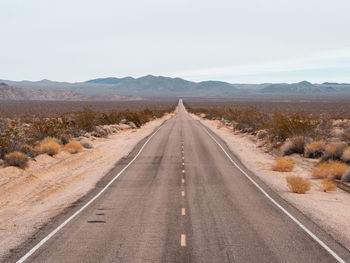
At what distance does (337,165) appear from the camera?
18.1 m

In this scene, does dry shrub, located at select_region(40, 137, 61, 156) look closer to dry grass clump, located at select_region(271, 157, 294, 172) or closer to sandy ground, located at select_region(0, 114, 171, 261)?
sandy ground, located at select_region(0, 114, 171, 261)

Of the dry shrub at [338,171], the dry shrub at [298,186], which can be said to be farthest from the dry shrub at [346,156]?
the dry shrub at [298,186]

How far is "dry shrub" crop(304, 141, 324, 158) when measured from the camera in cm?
2375

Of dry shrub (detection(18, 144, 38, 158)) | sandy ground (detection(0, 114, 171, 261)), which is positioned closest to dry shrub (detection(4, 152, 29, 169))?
sandy ground (detection(0, 114, 171, 261))

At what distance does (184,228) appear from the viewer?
9953mm

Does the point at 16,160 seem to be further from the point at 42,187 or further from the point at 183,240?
the point at 183,240

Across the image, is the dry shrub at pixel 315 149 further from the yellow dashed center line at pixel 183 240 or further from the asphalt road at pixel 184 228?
the yellow dashed center line at pixel 183 240

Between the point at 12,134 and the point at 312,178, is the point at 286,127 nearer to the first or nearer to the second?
the point at 312,178

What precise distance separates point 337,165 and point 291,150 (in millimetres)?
7572

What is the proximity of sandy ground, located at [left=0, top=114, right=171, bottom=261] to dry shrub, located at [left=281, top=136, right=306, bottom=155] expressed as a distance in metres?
11.9

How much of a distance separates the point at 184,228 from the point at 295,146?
17700 mm

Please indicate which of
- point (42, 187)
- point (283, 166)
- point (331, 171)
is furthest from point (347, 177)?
point (42, 187)

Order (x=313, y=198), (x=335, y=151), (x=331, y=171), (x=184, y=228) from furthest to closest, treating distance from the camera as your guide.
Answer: (x=335, y=151) < (x=331, y=171) < (x=313, y=198) < (x=184, y=228)

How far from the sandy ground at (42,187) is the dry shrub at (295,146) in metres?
11.9
